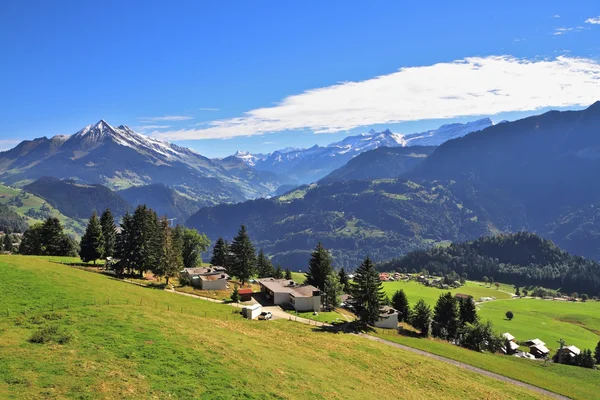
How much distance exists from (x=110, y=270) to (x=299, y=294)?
47093 millimetres

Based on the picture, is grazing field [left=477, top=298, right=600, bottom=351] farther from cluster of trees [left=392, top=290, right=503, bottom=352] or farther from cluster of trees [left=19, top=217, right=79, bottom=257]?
cluster of trees [left=19, top=217, right=79, bottom=257]

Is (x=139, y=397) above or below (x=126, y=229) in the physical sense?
below

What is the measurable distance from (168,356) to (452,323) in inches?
3335

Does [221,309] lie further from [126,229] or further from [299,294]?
[126,229]

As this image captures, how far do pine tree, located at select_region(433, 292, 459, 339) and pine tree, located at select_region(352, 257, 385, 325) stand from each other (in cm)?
2732

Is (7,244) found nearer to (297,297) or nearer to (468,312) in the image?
(297,297)

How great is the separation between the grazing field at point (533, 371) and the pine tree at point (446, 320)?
18.9m

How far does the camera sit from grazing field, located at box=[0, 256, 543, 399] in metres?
30.3

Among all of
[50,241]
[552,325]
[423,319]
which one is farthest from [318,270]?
[552,325]

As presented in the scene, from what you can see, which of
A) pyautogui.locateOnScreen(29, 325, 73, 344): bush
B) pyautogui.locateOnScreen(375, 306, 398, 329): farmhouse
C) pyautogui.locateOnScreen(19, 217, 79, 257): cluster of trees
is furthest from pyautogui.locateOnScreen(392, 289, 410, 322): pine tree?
pyautogui.locateOnScreen(19, 217, 79, 257): cluster of trees

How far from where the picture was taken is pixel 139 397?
1119 inches

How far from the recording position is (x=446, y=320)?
101 metres

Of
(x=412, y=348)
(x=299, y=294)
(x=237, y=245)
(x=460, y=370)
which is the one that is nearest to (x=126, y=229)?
(x=237, y=245)

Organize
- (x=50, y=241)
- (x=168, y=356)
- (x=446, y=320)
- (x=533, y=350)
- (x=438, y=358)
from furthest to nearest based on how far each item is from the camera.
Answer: (x=533, y=350), (x=50, y=241), (x=446, y=320), (x=438, y=358), (x=168, y=356)
